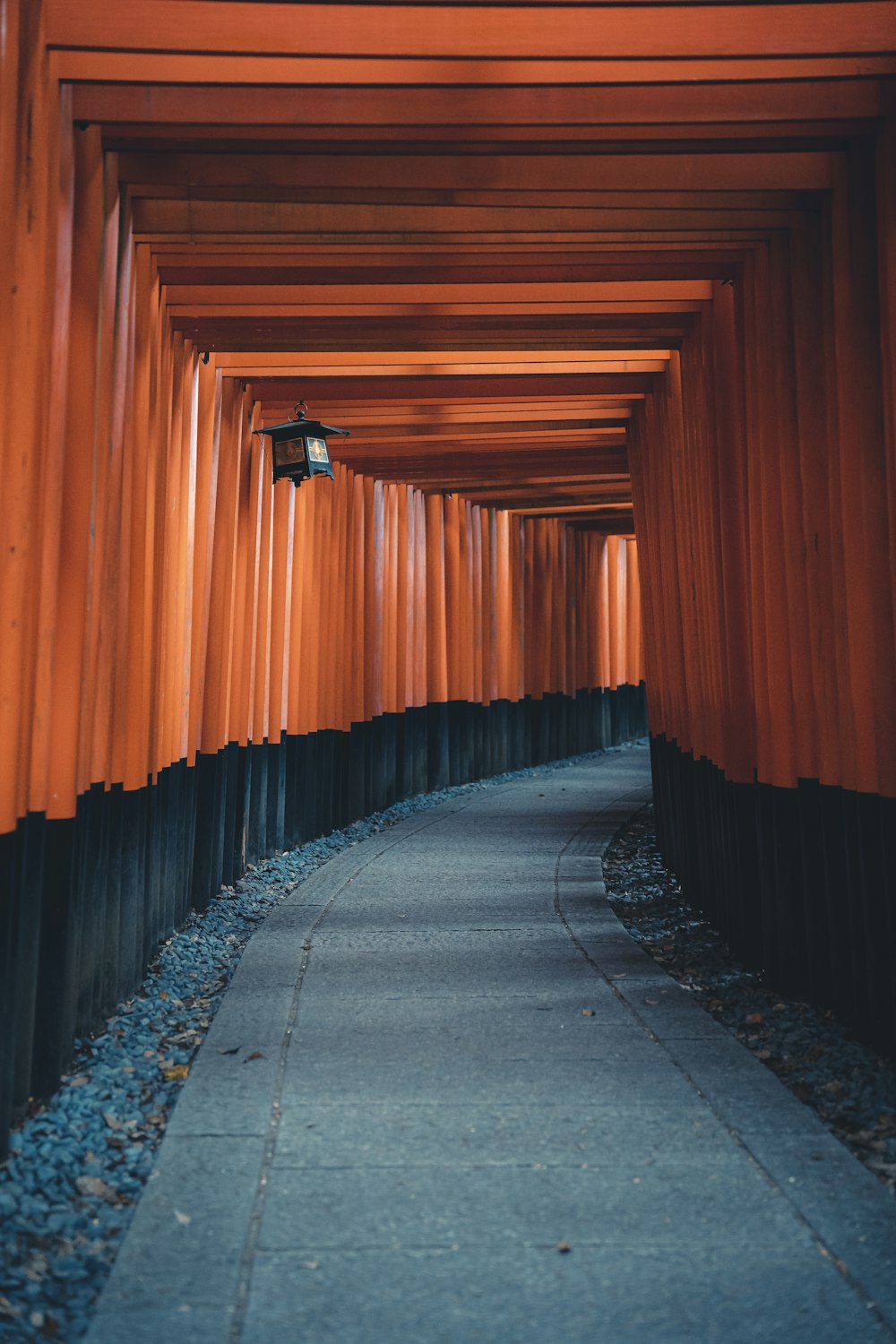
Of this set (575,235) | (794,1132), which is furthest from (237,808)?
(794,1132)

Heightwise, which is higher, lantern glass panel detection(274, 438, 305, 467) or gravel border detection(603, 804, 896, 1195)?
lantern glass panel detection(274, 438, 305, 467)

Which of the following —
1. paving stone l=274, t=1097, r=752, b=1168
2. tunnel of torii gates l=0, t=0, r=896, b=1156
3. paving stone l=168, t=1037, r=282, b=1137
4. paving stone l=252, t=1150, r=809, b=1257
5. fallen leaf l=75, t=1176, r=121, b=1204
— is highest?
tunnel of torii gates l=0, t=0, r=896, b=1156

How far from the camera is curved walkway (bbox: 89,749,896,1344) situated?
2508mm

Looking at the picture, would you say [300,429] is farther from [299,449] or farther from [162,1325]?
[162,1325]

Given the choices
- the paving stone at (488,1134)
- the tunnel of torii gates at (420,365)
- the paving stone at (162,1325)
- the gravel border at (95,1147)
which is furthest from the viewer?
the tunnel of torii gates at (420,365)

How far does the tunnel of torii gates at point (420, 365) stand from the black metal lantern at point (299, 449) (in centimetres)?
41

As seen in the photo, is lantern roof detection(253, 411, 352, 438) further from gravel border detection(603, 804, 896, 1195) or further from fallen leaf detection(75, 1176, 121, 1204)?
fallen leaf detection(75, 1176, 121, 1204)

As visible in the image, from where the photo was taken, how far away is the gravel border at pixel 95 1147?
270cm

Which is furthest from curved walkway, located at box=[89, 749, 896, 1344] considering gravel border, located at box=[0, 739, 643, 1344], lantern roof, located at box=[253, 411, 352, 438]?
lantern roof, located at box=[253, 411, 352, 438]

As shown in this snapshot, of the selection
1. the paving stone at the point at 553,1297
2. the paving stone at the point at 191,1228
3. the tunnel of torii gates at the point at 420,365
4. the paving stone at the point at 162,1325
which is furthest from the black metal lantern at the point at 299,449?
the paving stone at the point at 162,1325

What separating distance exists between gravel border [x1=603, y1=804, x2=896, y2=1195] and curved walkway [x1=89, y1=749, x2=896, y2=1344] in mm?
219

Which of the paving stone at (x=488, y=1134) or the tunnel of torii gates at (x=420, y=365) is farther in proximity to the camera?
the tunnel of torii gates at (x=420, y=365)

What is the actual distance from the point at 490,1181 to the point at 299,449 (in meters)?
5.22

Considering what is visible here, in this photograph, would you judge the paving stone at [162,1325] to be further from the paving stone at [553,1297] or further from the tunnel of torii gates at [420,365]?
the tunnel of torii gates at [420,365]
